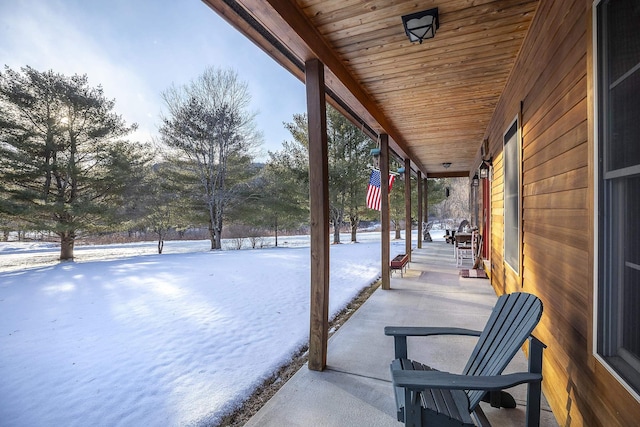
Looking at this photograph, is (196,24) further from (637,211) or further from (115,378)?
(637,211)

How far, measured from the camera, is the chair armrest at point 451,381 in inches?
46.2

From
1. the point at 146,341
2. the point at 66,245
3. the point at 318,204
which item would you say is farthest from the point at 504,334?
the point at 66,245

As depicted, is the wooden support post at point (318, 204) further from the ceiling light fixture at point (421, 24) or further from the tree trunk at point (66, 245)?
the tree trunk at point (66, 245)

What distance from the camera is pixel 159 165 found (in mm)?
12602

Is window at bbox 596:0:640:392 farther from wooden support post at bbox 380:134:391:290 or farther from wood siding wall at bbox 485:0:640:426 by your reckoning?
wooden support post at bbox 380:134:391:290

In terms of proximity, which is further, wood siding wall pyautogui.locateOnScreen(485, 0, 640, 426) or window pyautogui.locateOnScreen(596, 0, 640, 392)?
wood siding wall pyautogui.locateOnScreen(485, 0, 640, 426)

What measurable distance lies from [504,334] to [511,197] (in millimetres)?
2213

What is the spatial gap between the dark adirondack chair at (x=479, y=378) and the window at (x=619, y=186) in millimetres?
327

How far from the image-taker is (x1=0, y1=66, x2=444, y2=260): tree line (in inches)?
356

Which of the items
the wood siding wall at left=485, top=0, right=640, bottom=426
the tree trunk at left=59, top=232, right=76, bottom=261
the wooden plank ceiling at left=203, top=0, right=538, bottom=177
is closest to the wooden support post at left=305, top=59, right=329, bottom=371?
the wooden plank ceiling at left=203, top=0, right=538, bottom=177

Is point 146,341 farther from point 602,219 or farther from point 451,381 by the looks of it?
point 602,219

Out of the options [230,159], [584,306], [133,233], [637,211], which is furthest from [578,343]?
[133,233]

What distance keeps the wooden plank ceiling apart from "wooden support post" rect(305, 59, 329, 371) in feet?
0.82

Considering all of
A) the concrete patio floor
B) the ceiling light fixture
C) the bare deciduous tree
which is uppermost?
the bare deciduous tree
